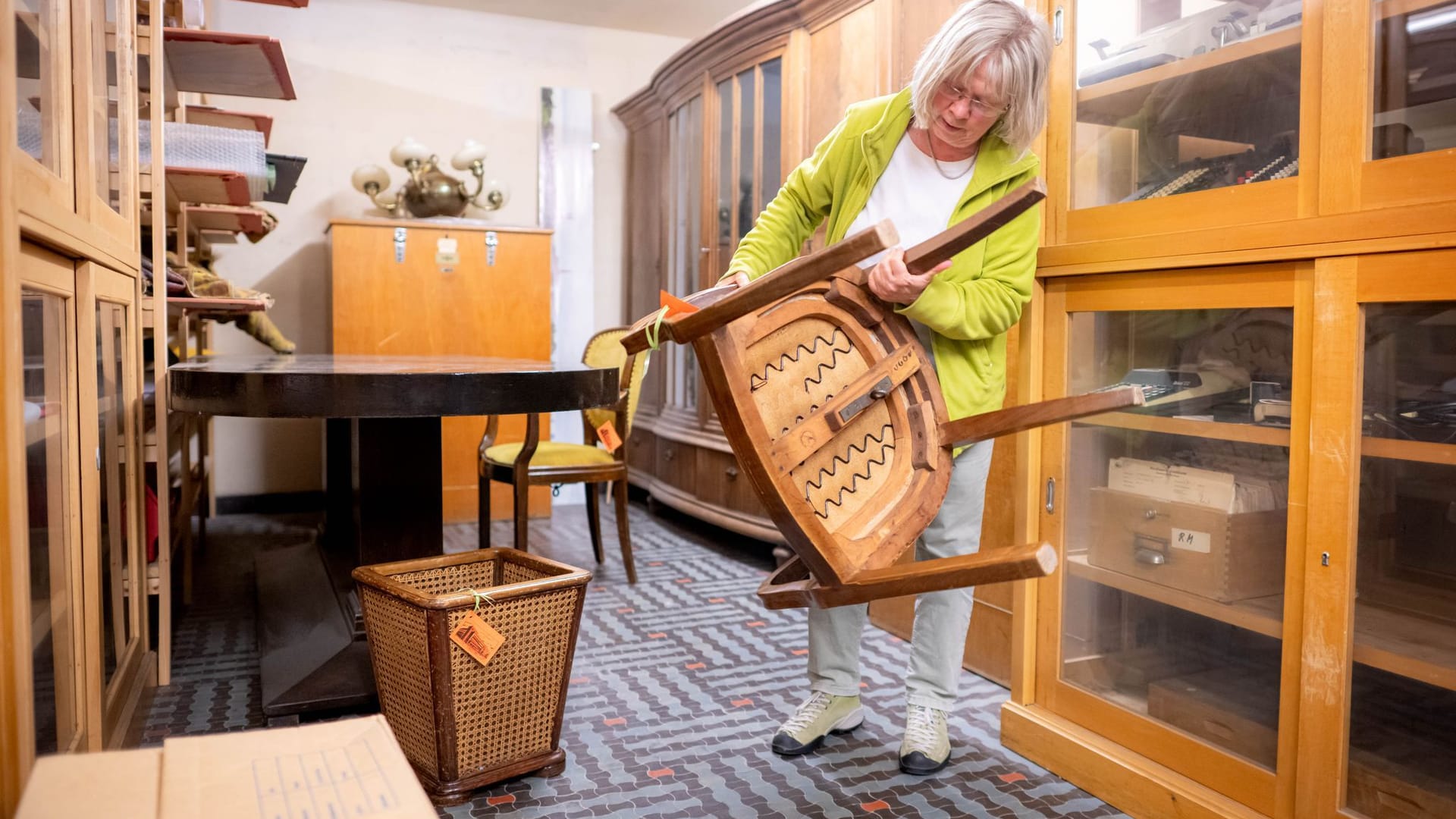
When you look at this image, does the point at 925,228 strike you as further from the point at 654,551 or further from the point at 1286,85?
the point at 654,551

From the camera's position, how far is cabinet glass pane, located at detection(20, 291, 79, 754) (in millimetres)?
1213

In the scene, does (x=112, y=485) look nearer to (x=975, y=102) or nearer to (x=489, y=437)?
(x=489, y=437)

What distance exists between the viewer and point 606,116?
5.41 m

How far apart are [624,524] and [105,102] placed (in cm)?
204

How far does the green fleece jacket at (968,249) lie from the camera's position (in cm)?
175

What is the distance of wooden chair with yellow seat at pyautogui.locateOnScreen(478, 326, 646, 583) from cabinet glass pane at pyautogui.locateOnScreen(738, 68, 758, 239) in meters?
0.69

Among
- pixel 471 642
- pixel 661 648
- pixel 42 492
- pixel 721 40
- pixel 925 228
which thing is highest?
pixel 721 40

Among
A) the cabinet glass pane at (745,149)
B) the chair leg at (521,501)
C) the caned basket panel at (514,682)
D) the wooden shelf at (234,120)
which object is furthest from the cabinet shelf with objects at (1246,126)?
the wooden shelf at (234,120)

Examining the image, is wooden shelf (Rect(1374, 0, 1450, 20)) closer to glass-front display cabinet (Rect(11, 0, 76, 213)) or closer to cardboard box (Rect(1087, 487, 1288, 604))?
cardboard box (Rect(1087, 487, 1288, 604))

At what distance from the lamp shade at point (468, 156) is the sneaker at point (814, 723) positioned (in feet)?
11.0

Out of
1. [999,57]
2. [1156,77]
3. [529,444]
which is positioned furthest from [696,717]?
[1156,77]

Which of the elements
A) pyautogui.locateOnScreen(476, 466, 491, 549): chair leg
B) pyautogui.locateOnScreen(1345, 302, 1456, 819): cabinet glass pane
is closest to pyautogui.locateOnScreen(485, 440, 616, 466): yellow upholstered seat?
pyautogui.locateOnScreen(476, 466, 491, 549): chair leg

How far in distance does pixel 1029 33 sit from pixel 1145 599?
106 cm

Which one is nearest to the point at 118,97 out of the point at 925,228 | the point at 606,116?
the point at 925,228
